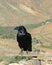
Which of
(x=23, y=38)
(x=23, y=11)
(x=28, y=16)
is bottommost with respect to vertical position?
(x=23, y=38)

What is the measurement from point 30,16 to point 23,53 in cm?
4996

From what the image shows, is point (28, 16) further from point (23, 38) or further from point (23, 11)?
point (23, 38)

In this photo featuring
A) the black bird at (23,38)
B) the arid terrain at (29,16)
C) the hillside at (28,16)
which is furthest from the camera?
the hillside at (28,16)

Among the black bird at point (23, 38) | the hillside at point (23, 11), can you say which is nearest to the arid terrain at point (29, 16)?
the hillside at point (23, 11)

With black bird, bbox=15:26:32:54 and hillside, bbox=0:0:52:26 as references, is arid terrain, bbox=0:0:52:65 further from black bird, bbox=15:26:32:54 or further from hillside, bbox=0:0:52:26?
black bird, bbox=15:26:32:54

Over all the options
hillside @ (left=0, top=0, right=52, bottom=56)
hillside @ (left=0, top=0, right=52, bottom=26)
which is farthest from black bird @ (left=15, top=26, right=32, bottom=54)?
hillside @ (left=0, top=0, right=52, bottom=26)

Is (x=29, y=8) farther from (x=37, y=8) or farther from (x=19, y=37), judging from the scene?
(x=19, y=37)

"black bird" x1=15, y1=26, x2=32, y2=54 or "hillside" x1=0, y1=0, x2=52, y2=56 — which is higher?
"hillside" x1=0, y1=0, x2=52, y2=56

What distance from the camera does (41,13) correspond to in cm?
5781

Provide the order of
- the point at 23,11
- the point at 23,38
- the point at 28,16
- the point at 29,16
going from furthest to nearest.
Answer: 1. the point at 23,11
2. the point at 29,16
3. the point at 28,16
4. the point at 23,38

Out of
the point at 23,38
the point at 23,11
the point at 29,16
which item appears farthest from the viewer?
the point at 23,11

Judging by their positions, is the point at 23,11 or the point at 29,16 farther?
the point at 23,11

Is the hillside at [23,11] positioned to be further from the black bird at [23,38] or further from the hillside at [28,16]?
the black bird at [23,38]

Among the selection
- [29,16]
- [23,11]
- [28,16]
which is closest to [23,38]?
[28,16]
